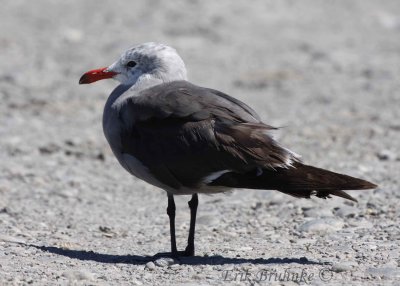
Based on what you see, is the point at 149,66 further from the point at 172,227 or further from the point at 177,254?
the point at 177,254

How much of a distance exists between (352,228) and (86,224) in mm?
2084

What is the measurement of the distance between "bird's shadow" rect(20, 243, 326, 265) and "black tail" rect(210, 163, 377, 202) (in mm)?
433

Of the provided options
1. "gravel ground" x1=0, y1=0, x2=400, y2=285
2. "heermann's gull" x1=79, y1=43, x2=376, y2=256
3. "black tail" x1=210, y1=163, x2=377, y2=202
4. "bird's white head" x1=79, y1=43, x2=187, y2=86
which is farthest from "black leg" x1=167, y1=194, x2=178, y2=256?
"bird's white head" x1=79, y1=43, x2=187, y2=86

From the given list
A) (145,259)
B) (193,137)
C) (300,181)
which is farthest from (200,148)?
(145,259)

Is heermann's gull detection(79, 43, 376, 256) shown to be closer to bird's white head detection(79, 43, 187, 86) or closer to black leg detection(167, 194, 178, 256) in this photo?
black leg detection(167, 194, 178, 256)

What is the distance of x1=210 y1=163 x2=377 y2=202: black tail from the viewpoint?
237 inches

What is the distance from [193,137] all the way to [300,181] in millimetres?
738

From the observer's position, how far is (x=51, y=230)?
7480 millimetres

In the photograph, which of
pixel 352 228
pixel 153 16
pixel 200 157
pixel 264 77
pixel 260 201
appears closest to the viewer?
pixel 200 157

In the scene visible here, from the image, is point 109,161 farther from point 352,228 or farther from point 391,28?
point 391,28

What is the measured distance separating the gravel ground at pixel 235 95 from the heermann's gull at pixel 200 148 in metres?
0.49

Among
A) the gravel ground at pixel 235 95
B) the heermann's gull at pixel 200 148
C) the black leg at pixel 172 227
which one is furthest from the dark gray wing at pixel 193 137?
the gravel ground at pixel 235 95

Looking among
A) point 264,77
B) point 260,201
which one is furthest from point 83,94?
point 260,201

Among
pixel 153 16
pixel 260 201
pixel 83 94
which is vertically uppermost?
pixel 153 16
